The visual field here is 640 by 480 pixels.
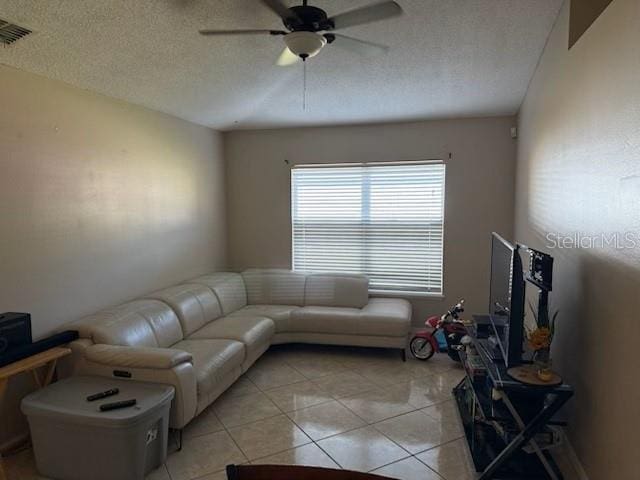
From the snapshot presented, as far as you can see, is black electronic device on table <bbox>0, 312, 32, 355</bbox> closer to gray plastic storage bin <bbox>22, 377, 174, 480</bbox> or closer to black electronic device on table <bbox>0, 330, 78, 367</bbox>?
black electronic device on table <bbox>0, 330, 78, 367</bbox>

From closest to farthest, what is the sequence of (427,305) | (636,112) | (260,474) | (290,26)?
(260,474) → (636,112) → (290,26) → (427,305)

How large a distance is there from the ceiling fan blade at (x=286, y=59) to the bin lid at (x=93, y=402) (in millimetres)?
2459

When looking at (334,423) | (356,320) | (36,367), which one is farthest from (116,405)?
(356,320)

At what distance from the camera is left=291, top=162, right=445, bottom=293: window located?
4.80 m

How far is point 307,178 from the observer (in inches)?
203

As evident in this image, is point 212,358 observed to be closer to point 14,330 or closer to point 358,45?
point 14,330

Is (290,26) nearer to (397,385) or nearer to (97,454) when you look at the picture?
(97,454)

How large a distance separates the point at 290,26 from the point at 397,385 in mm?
2942

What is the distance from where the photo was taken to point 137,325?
10.3ft

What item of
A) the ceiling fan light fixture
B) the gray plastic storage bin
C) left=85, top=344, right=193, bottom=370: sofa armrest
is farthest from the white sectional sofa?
the ceiling fan light fixture

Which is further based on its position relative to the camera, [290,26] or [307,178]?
[307,178]

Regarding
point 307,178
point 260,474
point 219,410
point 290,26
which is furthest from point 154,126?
point 260,474

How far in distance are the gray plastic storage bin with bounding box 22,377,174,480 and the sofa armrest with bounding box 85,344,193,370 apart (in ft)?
0.61

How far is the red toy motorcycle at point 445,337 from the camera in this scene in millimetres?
3998
